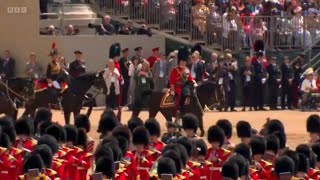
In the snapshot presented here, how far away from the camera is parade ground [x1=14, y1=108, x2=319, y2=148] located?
29938 millimetres

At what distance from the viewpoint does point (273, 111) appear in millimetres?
35094

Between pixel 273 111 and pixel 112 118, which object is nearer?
pixel 112 118

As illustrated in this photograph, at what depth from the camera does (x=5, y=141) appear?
19.1m

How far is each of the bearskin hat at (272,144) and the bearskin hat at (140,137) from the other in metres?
1.51

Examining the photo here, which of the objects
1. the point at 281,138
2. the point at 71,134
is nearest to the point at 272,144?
the point at 281,138

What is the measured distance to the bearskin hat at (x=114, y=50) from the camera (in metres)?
33.5

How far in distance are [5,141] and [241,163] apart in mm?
3535

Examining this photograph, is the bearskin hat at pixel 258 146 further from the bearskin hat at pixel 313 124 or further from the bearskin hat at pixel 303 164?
the bearskin hat at pixel 313 124

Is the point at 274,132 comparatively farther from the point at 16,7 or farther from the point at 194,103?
the point at 16,7

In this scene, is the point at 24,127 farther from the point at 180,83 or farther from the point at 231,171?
the point at 180,83

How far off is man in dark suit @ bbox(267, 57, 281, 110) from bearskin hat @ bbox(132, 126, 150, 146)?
53.9 ft

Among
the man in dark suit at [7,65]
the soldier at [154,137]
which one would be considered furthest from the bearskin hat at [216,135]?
the man in dark suit at [7,65]

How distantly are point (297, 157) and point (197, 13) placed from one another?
754 inches

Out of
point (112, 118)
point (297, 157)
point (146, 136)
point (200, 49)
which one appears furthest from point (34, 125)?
point (200, 49)
